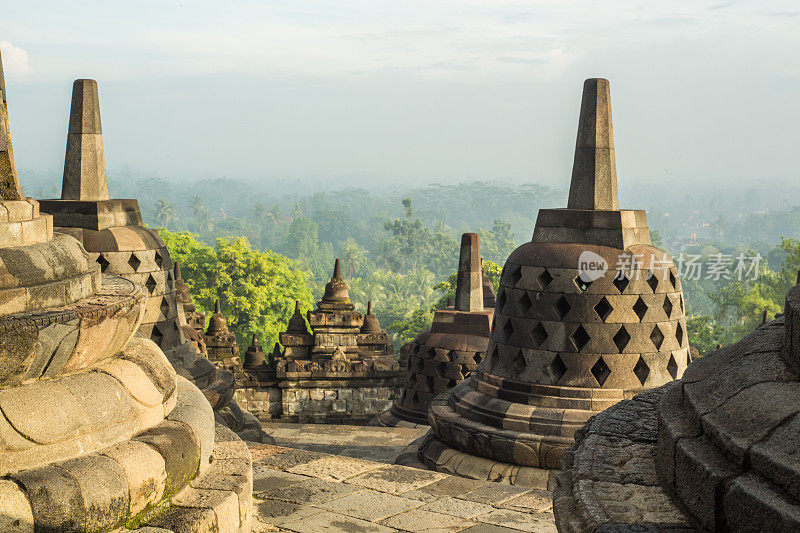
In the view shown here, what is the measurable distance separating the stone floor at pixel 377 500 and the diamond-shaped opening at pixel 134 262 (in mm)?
2898

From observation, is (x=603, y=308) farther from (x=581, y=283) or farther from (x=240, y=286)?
(x=240, y=286)

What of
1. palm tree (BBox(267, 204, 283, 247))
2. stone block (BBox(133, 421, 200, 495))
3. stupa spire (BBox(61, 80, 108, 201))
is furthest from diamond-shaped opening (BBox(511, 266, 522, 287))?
palm tree (BBox(267, 204, 283, 247))

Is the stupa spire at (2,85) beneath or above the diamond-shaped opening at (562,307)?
above

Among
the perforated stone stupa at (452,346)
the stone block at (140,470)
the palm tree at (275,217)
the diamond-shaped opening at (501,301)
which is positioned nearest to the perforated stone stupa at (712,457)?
the stone block at (140,470)

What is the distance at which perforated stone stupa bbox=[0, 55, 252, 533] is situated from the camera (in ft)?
9.60

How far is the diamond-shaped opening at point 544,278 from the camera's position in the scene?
674cm

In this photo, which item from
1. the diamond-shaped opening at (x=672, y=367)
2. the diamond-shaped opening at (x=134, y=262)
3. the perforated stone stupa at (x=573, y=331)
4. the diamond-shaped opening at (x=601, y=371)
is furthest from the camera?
the diamond-shaped opening at (x=134, y=262)

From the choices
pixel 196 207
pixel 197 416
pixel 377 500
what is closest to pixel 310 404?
pixel 377 500

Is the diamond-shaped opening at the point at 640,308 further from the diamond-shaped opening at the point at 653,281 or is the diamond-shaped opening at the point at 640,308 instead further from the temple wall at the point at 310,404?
the temple wall at the point at 310,404

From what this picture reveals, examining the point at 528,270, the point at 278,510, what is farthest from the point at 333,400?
the point at 278,510

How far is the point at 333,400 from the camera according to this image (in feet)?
53.2

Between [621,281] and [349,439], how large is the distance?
4.22 meters

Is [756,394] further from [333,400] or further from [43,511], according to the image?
[333,400]

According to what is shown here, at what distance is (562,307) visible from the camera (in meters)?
6.69
